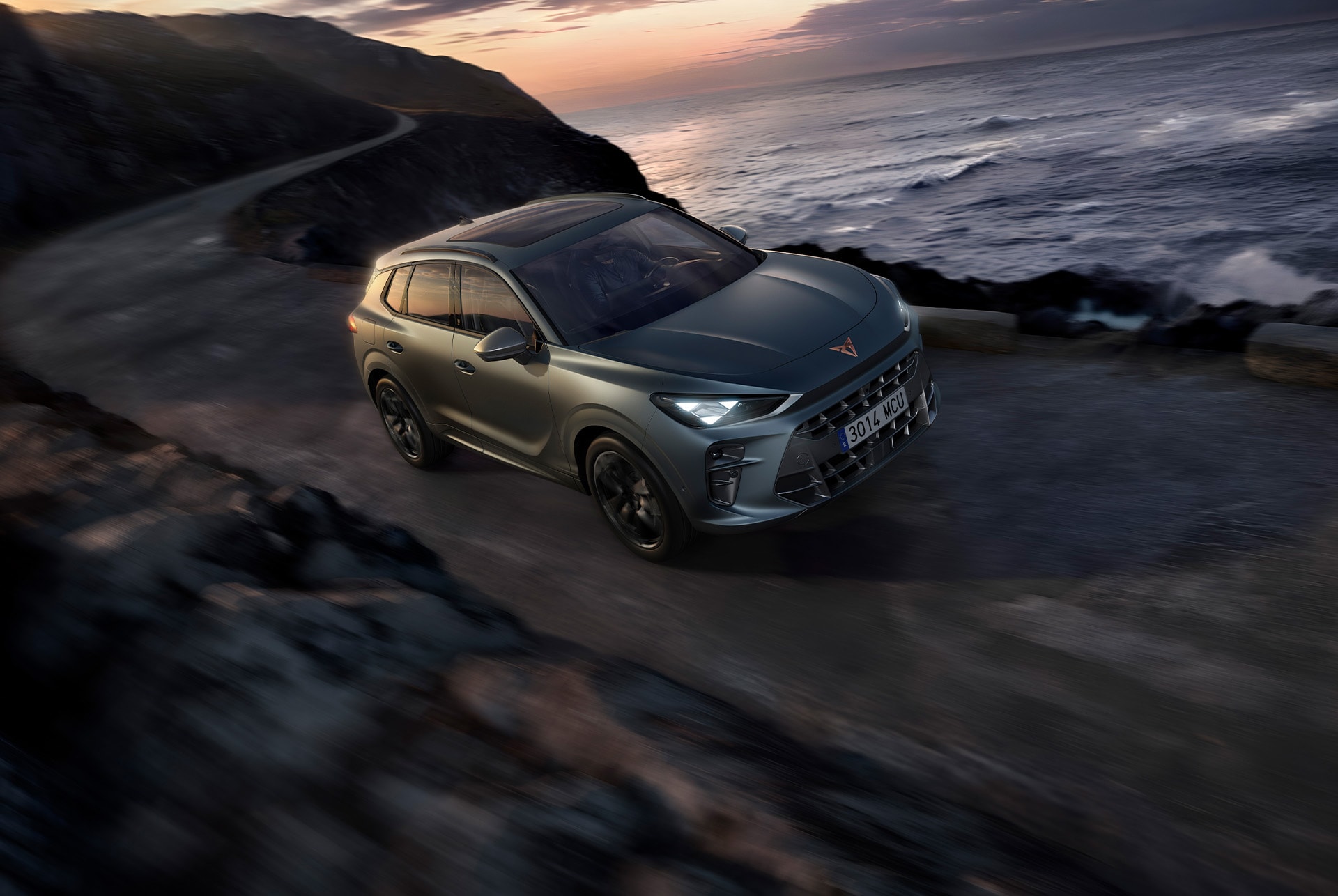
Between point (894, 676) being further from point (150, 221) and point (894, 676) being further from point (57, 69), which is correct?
point (57, 69)

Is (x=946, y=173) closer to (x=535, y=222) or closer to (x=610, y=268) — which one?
(x=535, y=222)

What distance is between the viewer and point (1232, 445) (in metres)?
5.00

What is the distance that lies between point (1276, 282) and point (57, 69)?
4315cm

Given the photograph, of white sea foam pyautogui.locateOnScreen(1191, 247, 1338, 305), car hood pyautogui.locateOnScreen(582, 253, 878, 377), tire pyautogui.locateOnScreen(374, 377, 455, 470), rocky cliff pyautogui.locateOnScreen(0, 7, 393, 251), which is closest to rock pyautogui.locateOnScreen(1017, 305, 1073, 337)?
car hood pyautogui.locateOnScreen(582, 253, 878, 377)

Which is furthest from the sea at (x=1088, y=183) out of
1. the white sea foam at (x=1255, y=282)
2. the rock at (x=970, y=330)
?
the rock at (x=970, y=330)

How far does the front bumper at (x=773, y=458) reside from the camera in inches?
161

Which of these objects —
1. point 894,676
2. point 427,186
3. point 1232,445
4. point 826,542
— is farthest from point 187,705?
point 427,186

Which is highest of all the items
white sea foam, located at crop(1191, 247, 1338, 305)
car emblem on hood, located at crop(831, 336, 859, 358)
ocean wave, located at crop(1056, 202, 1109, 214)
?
car emblem on hood, located at crop(831, 336, 859, 358)

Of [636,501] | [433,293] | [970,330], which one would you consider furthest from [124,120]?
[636,501]

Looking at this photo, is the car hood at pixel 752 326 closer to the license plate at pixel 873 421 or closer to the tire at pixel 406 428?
the license plate at pixel 873 421

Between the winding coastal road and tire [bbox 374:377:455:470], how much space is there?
17 centimetres

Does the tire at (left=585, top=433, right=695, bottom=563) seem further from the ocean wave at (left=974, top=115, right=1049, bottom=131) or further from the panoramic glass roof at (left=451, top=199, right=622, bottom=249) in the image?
the ocean wave at (left=974, top=115, right=1049, bottom=131)

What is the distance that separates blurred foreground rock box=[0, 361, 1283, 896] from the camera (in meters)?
2.63

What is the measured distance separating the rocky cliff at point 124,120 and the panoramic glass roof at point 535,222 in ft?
78.0
